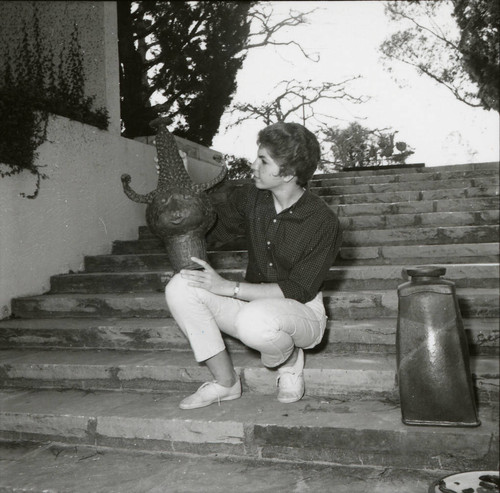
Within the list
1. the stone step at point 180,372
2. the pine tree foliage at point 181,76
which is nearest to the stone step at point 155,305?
the stone step at point 180,372

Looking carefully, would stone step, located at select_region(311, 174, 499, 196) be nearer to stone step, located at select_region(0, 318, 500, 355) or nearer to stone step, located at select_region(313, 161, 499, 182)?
stone step, located at select_region(313, 161, 499, 182)

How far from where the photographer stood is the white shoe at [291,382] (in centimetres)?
252

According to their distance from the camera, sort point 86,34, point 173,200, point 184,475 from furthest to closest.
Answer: point 86,34, point 184,475, point 173,200

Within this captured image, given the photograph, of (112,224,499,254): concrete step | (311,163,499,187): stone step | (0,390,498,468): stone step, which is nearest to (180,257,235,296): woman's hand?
(0,390,498,468): stone step

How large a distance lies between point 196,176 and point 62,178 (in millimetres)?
2873

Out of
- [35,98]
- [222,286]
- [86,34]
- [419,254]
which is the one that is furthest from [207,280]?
[86,34]

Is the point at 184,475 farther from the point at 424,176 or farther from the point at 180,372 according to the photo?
the point at 424,176

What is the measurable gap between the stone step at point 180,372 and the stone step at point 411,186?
327 centimetres

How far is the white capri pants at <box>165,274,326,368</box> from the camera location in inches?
88.4

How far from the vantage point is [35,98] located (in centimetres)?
419

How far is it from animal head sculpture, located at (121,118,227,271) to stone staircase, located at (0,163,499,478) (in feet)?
2.97

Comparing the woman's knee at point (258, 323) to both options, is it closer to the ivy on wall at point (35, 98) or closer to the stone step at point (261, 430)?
the stone step at point (261, 430)

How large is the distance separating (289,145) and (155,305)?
186 cm

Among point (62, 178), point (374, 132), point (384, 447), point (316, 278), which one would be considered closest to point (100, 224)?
point (62, 178)
